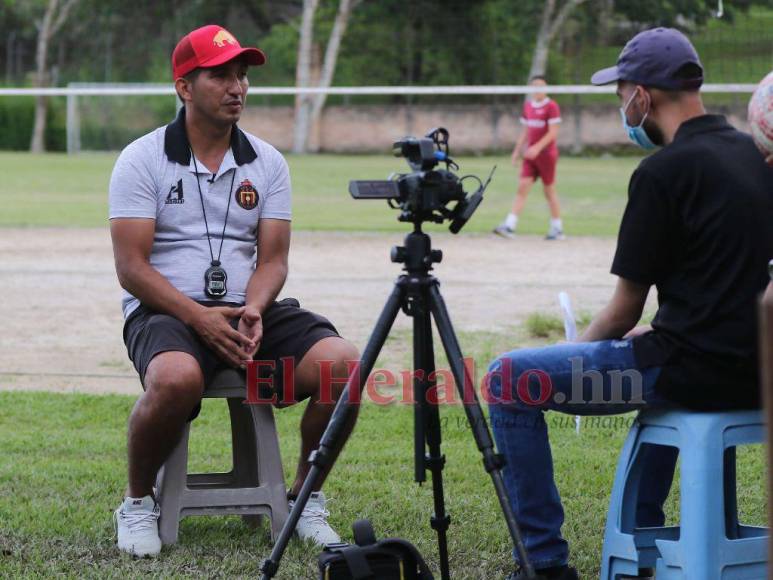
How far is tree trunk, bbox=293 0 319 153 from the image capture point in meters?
39.7

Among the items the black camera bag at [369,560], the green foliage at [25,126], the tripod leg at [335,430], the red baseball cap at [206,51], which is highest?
the green foliage at [25,126]

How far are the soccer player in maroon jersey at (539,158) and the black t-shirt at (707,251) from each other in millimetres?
11379

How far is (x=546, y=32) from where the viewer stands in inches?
1559

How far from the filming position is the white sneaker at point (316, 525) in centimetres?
445

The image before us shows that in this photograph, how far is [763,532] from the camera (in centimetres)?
401

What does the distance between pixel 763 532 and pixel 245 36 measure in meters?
43.6

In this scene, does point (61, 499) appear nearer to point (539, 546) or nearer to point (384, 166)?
point (539, 546)

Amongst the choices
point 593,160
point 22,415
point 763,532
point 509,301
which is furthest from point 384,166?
point 763,532

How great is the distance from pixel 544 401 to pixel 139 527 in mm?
1459

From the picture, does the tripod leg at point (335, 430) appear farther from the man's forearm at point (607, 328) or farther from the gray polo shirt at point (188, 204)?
the gray polo shirt at point (188, 204)

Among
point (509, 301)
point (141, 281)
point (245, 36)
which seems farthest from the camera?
point (245, 36)

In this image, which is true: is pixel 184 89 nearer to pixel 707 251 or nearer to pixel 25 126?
pixel 707 251

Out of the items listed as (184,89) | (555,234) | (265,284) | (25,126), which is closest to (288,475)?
(265,284)

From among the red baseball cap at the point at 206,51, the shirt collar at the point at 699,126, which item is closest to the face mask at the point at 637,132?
the shirt collar at the point at 699,126
